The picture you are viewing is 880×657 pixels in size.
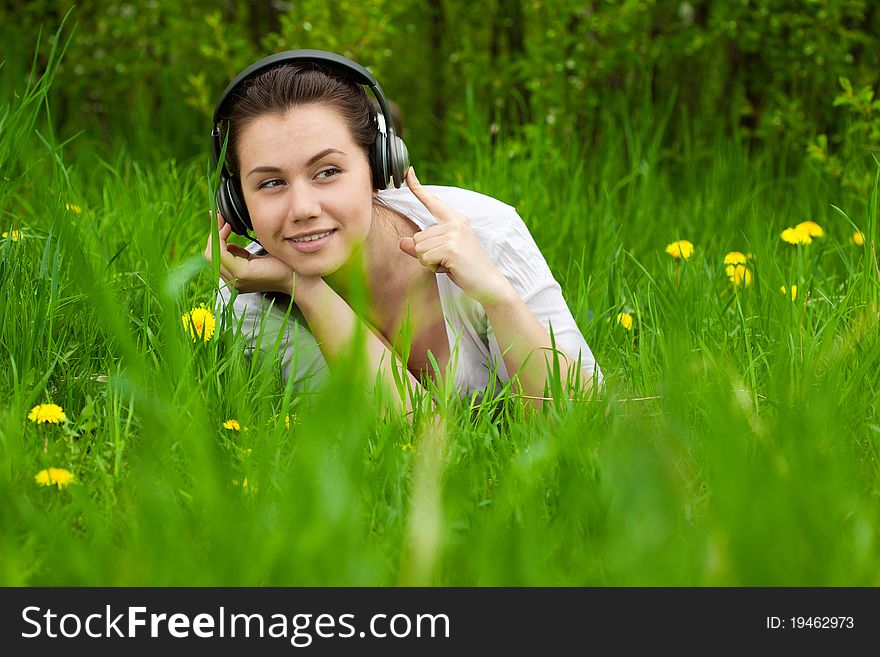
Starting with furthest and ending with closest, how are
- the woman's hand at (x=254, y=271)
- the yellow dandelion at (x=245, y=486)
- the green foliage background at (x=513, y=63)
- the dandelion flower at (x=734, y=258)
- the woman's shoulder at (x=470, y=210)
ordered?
the green foliage background at (x=513, y=63), the dandelion flower at (x=734, y=258), the woman's shoulder at (x=470, y=210), the woman's hand at (x=254, y=271), the yellow dandelion at (x=245, y=486)

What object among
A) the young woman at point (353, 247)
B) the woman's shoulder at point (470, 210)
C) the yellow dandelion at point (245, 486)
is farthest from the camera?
the woman's shoulder at point (470, 210)

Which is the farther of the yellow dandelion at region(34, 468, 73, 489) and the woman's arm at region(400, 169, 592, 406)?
the woman's arm at region(400, 169, 592, 406)

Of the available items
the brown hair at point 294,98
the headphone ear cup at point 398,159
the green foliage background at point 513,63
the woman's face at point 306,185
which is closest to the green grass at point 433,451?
the woman's face at point 306,185

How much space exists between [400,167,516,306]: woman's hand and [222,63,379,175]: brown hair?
254mm

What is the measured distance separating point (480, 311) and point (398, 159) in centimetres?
42

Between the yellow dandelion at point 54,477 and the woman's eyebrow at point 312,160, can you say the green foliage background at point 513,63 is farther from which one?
the yellow dandelion at point 54,477

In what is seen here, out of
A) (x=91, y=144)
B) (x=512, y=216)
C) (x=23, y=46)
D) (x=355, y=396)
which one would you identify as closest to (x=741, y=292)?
(x=512, y=216)

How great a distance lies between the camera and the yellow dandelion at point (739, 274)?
2.81m

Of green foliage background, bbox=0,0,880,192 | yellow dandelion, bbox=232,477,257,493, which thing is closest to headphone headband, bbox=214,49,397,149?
yellow dandelion, bbox=232,477,257,493

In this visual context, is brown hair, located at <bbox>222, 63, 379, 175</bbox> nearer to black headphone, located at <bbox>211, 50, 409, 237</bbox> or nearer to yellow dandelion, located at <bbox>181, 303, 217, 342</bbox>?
black headphone, located at <bbox>211, 50, 409, 237</bbox>

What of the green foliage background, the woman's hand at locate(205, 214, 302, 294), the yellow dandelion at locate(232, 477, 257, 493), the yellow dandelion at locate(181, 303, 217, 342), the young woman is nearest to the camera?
the yellow dandelion at locate(232, 477, 257, 493)

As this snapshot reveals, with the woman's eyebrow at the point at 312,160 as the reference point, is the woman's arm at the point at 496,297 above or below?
below

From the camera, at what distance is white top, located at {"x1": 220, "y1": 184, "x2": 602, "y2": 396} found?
246cm

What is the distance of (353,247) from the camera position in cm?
226
